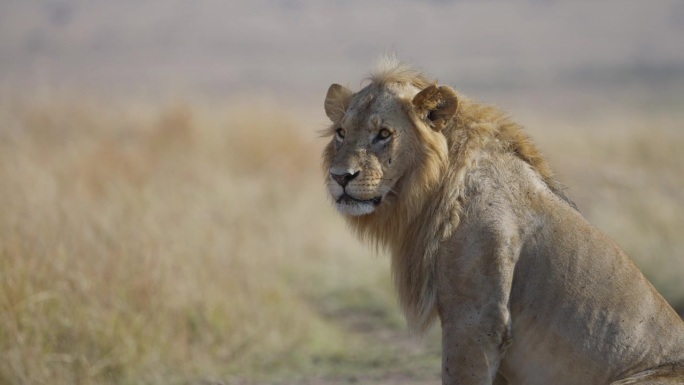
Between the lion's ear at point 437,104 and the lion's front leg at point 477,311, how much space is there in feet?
2.33

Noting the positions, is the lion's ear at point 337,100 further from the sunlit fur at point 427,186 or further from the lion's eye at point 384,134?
the lion's eye at point 384,134

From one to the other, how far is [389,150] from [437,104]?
1.13 feet

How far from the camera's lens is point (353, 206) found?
17.4ft

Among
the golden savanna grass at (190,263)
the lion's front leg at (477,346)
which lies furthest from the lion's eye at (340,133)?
the golden savanna grass at (190,263)

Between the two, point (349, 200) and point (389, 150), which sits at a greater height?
point (389, 150)

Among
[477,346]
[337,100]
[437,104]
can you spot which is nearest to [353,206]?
[437,104]

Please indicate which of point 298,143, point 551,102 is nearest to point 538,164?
point 298,143

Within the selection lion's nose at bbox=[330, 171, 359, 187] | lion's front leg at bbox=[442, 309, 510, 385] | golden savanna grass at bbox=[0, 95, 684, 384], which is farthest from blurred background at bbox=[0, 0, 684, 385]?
lion's front leg at bbox=[442, 309, 510, 385]

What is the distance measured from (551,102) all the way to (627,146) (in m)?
46.7

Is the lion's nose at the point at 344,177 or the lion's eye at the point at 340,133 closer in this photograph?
the lion's nose at the point at 344,177

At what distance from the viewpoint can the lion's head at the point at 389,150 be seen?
17.3ft

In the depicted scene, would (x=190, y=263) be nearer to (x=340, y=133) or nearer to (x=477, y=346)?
(x=340, y=133)

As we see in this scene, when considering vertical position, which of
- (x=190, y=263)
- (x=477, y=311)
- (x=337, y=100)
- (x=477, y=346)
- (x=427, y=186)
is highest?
(x=337, y=100)

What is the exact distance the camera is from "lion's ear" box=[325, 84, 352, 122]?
5817 mm
